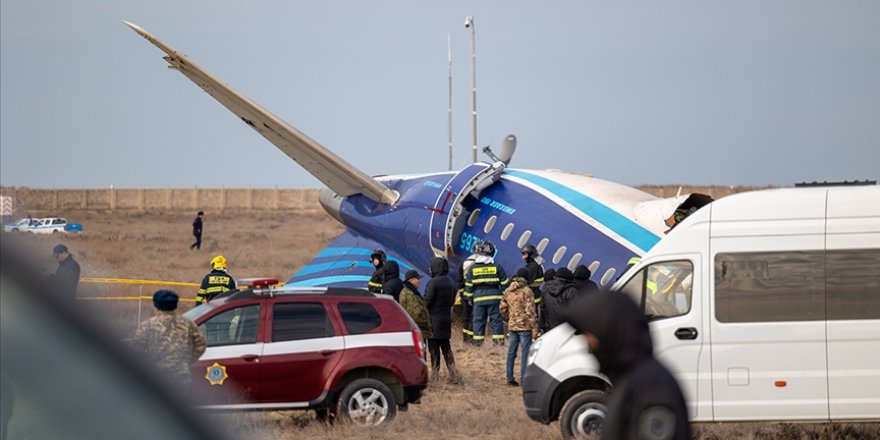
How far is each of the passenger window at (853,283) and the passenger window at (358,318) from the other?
15.1 feet

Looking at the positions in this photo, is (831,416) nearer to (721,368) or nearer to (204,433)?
(721,368)

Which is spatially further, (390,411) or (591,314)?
(390,411)

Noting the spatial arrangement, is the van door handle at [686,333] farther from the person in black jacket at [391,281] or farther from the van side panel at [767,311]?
the person in black jacket at [391,281]

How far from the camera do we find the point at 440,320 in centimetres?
1667

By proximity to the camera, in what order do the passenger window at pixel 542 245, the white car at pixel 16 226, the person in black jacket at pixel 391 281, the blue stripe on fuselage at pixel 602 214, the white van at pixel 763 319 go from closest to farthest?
the white car at pixel 16 226 → the white van at pixel 763 319 → the person in black jacket at pixel 391 281 → the blue stripe on fuselage at pixel 602 214 → the passenger window at pixel 542 245

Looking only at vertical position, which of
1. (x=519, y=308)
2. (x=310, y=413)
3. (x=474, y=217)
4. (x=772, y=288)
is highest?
(x=474, y=217)

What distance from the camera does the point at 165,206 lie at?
4345 inches

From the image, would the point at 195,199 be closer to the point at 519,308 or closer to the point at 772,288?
the point at 519,308

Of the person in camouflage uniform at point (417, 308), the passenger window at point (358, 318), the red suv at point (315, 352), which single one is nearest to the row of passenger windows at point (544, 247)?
the person in camouflage uniform at point (417, 308)

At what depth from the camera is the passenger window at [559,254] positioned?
19.4 m

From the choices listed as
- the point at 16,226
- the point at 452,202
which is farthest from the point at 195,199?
the point at 16,226

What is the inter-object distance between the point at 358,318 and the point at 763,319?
13.7ft

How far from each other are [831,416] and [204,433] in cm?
946

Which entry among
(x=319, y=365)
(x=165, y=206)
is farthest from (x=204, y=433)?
(x=165, y=206)
